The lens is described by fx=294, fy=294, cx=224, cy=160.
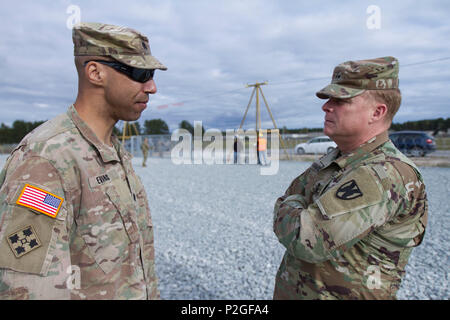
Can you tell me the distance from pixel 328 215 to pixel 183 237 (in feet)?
13.5

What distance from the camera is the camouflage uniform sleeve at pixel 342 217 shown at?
1.33 metres

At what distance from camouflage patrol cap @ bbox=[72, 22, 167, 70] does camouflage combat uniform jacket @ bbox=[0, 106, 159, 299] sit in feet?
1.02

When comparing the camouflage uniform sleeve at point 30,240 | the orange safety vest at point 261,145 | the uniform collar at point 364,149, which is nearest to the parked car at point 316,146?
the orange safety vest at point 261,145

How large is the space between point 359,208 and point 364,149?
1.36 ft

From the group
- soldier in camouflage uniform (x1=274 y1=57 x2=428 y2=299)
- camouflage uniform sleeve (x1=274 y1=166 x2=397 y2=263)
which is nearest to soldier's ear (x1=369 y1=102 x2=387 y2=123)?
soldier in camouflage uniform (x1=274 y1=57 x2=428 y2=299)

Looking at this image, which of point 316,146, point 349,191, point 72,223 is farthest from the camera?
point 316,146

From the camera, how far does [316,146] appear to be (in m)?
21.9

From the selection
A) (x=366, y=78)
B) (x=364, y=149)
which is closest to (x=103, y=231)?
(x=364, y=149)

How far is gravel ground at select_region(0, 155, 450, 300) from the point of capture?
3436 millimetres

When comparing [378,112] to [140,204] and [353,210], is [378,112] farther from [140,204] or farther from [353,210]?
[140,204]

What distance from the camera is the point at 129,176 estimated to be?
1567 millimetres

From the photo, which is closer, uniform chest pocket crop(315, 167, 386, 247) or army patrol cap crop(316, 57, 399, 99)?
uniform chest pocket crop(315, 167, 386, 247)

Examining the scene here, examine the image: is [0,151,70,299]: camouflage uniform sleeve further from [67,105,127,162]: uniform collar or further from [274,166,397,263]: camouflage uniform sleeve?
[274,166,397,263]: camouflage uniform sleeve
